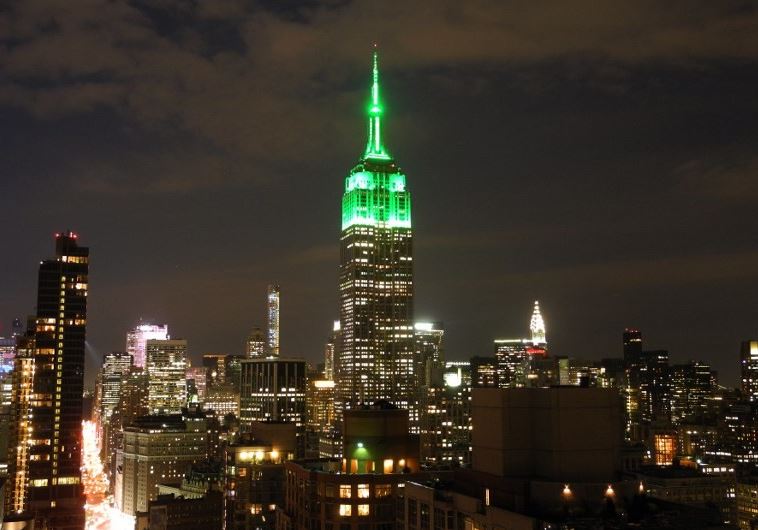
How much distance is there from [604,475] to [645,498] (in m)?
3.50

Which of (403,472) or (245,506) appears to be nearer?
(403,472)

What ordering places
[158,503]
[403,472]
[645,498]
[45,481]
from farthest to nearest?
[45,481] < [158,503] < [403,472] < [645,498]

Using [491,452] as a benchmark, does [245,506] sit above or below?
below

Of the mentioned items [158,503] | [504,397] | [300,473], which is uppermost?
[504,397]

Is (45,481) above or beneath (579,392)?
beneath

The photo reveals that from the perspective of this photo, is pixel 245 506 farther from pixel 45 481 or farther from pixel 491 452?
pixel 45 481

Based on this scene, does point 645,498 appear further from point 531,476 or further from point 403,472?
point 403,472

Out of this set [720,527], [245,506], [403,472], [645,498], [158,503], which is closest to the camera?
[720,527]

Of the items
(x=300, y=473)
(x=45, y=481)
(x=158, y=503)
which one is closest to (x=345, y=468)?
(x=300, y=473)

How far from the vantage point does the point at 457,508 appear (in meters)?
71.4

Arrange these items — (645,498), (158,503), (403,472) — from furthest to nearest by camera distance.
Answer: (158,503) < (403,472) < (645,498)

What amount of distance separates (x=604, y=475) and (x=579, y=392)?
22.5 feet

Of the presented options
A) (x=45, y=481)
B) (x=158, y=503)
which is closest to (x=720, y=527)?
(x=158, y=503)

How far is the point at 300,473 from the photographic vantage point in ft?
325
